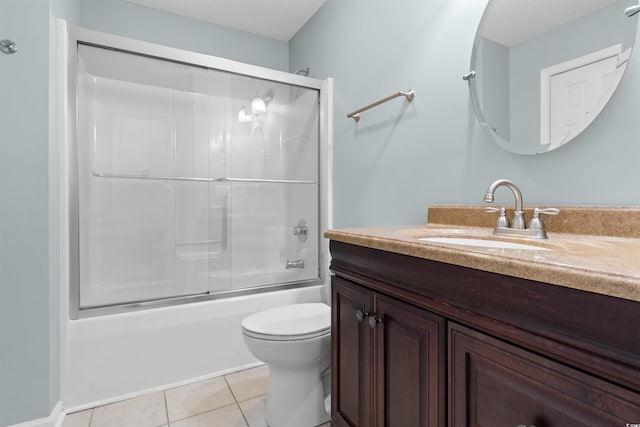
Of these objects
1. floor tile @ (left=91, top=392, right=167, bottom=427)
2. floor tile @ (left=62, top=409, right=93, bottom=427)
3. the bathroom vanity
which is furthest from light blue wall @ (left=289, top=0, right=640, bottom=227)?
floor tile @ (left=62, top=409, right=93, bottom=427)

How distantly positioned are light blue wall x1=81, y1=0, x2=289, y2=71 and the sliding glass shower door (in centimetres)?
51

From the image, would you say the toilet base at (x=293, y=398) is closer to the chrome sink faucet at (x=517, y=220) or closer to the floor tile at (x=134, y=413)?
the floor tile at (x=134, y=413)

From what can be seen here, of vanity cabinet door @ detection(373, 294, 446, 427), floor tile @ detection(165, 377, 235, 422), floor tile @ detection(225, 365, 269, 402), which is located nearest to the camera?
vanity cabinet door @ detection(373, 294, 446, 427)

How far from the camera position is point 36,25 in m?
1.40

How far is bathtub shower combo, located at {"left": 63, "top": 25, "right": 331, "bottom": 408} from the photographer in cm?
174

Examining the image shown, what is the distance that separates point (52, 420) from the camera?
56.3 inches

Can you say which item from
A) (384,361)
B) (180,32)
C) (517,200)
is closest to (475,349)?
(384,361)

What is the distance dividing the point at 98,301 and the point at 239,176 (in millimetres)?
1103

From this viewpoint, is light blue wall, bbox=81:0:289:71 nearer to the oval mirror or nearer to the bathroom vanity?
the oval mirror

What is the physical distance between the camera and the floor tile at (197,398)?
5.15ft

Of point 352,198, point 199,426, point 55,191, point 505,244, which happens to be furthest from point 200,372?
point 505,244

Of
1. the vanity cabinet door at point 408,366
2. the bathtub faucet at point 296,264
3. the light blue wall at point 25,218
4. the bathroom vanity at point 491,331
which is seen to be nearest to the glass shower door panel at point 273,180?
the bathtub faucet at point 296,264

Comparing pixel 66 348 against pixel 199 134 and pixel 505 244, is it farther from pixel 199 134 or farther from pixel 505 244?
pixel 505 244

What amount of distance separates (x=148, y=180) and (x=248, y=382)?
4.90 ft
